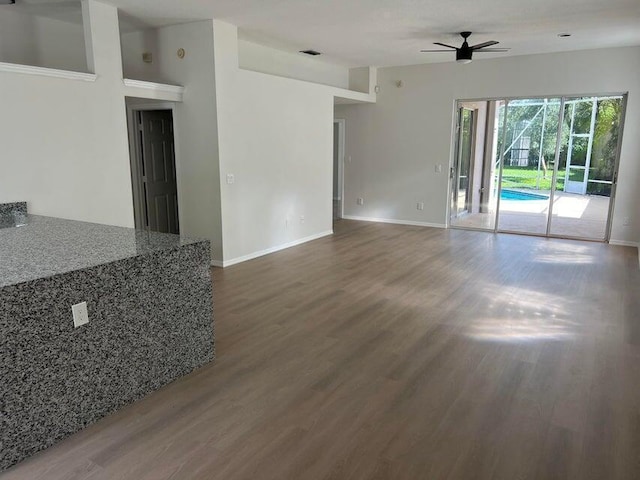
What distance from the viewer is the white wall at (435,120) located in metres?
6.77

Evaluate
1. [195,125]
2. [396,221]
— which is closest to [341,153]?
[396,221]

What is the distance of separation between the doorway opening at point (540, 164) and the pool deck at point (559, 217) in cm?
1

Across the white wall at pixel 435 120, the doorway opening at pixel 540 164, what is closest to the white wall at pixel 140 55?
the white wall at pixel 435 120

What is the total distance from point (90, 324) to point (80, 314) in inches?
3.5

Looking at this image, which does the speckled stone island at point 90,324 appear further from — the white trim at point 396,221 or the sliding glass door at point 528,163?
the sliding glass door at point 528,163

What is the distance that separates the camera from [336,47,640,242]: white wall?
677 cm

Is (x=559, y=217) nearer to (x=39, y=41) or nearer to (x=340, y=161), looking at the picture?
(x=340, y=161)

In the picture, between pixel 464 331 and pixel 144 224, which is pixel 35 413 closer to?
pixel 464 331

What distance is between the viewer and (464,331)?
378 cm

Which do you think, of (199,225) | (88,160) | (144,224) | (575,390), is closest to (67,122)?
(88,160)

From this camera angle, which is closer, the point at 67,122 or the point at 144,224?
the point at 67,122

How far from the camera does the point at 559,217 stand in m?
7.70

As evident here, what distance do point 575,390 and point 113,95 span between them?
4.68 metres

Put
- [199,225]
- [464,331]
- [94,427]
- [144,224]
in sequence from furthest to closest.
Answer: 1. [144,224]
2. [199,225]
3. [464,331]
4. [94,427]
